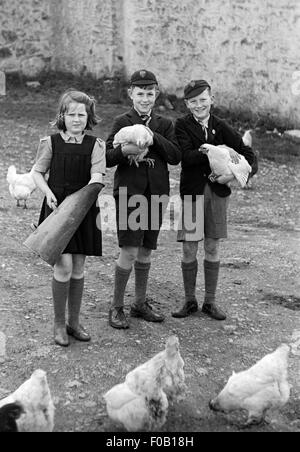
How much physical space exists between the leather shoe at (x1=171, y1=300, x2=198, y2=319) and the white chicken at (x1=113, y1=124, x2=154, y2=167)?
1.21 m

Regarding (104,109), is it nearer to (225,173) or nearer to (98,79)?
(98,79)

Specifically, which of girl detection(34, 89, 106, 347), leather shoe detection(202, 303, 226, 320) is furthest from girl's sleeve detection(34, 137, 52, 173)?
leather shoe detection(202, 303, 226, 320)

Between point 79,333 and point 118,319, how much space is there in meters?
0.35

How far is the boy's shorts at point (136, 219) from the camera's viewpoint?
4.85m

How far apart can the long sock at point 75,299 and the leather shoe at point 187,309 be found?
829 mm

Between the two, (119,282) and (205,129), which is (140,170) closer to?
(205,129)

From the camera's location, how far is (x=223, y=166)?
16.3 ft

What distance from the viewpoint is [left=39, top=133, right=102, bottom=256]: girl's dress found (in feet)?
15.1

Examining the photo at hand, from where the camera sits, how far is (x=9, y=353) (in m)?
4.65

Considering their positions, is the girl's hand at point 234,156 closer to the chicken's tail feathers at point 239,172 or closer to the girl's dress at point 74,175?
the chicken's tail feathers at point 239,172

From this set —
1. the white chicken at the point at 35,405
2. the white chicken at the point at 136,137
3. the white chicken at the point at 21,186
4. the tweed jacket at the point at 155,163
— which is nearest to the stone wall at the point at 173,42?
the white chicken at the point at 21,186

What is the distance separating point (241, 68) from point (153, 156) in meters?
8.11

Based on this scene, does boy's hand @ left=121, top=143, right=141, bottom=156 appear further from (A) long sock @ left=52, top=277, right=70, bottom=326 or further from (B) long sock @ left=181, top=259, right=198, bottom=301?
(B) long sock @ left=181, top=259, right=198, bottom=301

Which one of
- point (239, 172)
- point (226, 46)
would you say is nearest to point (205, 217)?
point (239, 172)
